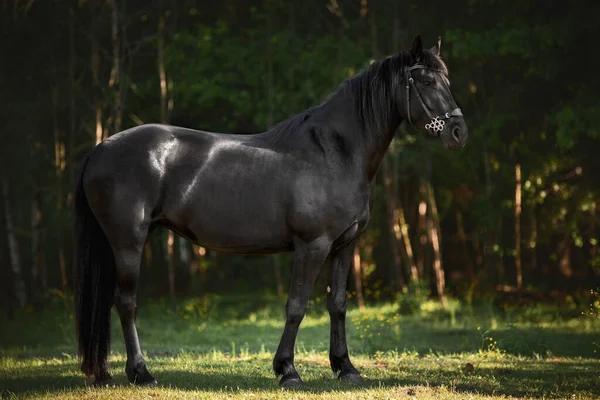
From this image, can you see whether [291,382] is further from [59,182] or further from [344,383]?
[59,182]

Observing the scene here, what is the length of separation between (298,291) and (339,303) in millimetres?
532

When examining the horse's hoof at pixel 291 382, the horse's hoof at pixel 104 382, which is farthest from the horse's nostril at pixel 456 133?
the horse's hoof at pixel 104 382

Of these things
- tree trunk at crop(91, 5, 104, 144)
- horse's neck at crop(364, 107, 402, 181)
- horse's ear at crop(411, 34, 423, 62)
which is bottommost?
horse's neck at crop(364, 107, 402, 181)

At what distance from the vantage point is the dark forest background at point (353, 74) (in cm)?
1363

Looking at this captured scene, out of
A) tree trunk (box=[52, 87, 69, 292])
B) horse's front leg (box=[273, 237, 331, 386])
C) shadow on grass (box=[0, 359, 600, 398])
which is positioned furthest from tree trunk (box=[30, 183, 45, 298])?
horse's front leg (box=[273, 237, 331, 386])

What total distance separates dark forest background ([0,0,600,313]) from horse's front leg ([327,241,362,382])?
679 cm

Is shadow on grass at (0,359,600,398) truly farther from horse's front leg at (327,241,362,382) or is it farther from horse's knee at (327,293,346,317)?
horse's knee at (327,293,346,317)

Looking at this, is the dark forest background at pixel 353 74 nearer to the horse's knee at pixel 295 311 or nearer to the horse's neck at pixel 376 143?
the horse's neck at pixel 376 143

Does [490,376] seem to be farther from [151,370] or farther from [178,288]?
[178,288]

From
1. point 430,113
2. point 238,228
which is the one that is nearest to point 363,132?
point 430,113

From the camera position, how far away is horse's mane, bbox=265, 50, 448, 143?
6.48m

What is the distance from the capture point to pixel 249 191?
6.34 meters

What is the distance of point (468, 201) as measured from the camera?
21359 millimetres

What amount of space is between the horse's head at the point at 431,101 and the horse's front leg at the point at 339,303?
4.04 ft
